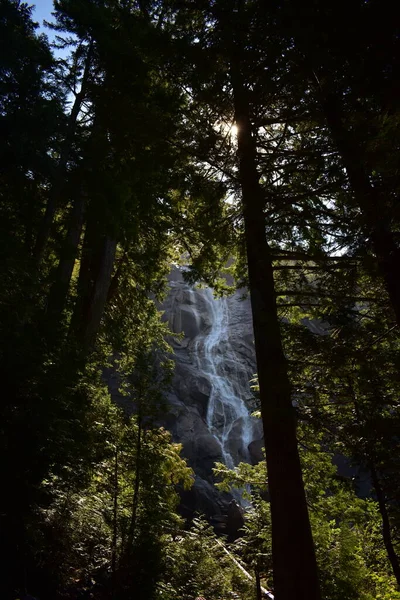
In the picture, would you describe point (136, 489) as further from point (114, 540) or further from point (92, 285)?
point (92, 285)

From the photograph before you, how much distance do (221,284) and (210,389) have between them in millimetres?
21860

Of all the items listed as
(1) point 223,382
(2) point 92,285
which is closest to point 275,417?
(2) point 92,285

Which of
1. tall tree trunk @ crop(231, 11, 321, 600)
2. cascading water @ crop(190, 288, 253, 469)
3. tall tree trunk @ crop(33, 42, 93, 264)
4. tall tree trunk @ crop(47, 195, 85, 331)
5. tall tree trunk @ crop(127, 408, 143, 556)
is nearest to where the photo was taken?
tall tree trunk @ crop(231, 11, 321, 600)

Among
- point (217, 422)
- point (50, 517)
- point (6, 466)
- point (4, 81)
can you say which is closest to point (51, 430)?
point (6, 466)

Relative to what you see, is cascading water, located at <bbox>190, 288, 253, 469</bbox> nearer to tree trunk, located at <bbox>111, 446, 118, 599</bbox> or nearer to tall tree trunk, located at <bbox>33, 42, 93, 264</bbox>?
tree trunk, located at <bbox>111, 446, 118, 599</bbox>

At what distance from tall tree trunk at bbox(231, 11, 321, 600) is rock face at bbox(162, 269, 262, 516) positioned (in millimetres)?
13846

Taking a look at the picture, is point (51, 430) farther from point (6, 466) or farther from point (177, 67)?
point (177, 67)

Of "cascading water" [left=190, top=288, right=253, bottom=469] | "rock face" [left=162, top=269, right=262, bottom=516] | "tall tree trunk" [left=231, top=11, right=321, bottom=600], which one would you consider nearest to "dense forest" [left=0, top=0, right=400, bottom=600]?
"tall tree trunk" [left=231, top=11, right=321, bottom=600]

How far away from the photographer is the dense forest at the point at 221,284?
3.42 m

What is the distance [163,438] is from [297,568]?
2.70 meters

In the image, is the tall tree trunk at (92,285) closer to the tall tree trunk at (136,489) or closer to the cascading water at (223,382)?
the tall tree trunk at (136,489)

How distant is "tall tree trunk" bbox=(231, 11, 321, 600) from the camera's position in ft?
11.1

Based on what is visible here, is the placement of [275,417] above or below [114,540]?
above

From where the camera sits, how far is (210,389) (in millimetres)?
28688
